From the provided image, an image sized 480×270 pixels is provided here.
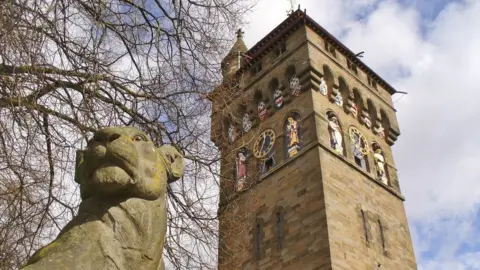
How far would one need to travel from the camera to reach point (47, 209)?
13.8ft

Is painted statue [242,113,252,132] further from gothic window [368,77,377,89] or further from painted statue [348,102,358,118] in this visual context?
gothic window [368,77,377,89]

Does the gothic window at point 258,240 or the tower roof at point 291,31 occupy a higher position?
the tower roof at point 291,31

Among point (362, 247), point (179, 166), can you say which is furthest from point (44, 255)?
point (362, 247)

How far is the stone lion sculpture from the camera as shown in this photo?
161 cm

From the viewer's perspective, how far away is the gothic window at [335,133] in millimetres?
14867

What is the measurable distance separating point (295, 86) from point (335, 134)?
6.64 ft

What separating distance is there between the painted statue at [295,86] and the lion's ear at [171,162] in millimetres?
13926

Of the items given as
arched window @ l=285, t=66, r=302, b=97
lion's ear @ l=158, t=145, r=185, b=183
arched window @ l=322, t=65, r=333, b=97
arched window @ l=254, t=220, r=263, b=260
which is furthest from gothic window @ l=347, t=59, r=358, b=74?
lion's ear @ l=158, t=145, r=185, b=183

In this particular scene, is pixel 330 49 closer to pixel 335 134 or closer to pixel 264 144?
pixel 335 134

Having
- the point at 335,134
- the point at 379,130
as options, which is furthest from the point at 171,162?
the point at 379,130

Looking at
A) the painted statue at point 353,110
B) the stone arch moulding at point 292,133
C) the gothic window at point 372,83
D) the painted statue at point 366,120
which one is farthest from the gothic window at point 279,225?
the gothic window at point 372,83

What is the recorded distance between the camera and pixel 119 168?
1.75m

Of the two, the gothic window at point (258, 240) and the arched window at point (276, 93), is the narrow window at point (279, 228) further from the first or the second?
the arched window at point (276, 93)

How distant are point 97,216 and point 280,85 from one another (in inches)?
600
